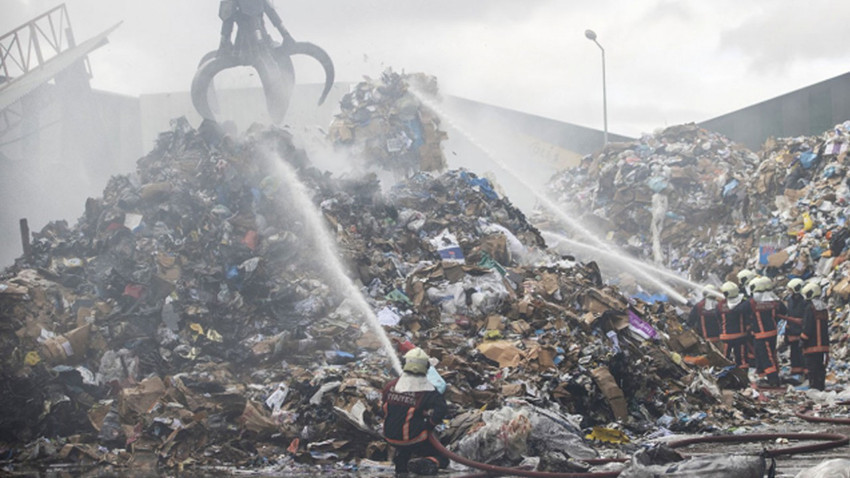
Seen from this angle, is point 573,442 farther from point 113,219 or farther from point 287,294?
point 113,219

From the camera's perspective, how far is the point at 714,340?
12.8 meters

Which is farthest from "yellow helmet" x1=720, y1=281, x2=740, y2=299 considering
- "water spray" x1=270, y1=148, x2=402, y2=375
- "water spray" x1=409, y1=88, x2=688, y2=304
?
"water spray" x1=270, y1=148, x2=402, y2=375

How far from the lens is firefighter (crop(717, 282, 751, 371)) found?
1217 centimetres

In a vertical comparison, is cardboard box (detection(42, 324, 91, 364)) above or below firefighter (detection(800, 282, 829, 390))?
above

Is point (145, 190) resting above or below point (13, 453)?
above

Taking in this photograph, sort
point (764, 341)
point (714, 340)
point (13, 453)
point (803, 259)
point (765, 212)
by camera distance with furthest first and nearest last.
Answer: point (765, 212)
point (803, 259)
point (714, 340)
point (764, 341)
point (13, 453)

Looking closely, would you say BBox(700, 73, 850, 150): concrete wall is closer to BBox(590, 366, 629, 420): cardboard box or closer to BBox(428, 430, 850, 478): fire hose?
BBox(590, 366, 629, 420): cardboard box

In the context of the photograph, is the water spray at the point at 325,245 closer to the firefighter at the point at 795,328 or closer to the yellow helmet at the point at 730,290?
the yellow helmet at the point at 730,290

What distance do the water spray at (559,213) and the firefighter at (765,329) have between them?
13.7ft

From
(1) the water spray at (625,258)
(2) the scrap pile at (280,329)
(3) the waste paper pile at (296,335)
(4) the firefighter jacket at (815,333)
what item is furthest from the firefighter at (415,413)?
(1) the water spray at (625,258)

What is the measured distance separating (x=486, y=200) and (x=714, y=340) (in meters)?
5.65

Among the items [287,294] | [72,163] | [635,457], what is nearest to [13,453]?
[287,294]

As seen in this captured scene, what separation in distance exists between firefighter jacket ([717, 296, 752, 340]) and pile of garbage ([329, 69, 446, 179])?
993 cm

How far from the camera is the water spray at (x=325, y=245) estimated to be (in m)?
10.8
